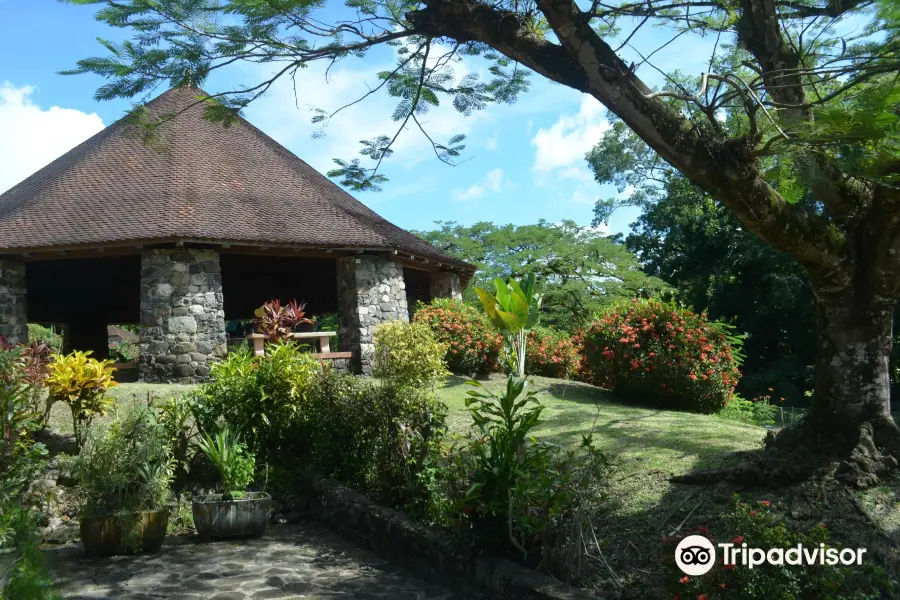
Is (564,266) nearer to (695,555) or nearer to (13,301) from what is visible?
(13,301)

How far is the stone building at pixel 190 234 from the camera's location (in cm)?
1377

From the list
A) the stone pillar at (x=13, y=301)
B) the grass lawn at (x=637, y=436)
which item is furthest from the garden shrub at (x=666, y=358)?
the stone pillar at (x=13, y=301)

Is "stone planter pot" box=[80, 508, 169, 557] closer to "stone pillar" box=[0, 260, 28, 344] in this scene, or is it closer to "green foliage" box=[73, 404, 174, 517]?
"green foliage" box=[73, 404, 174, 517]

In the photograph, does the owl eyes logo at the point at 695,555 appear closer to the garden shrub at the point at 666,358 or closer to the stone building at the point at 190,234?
the garden shrub at the point at 666,358

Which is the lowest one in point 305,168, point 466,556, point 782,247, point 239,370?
point 466,556

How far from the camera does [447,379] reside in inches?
551

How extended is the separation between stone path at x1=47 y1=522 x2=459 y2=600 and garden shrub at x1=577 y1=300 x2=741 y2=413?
6379mm

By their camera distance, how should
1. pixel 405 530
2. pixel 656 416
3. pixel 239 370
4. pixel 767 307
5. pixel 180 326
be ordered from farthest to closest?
pixel 767 307 → pixel 180 326 → pixel 656 416 → pixel 239 370 → pixel 405 530

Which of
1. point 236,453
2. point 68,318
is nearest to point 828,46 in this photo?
point 236,453

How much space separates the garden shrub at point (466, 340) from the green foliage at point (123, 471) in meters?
7.70

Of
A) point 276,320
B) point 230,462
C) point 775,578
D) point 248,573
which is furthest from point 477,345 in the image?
point 775,578

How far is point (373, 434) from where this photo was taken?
7469 millimetres

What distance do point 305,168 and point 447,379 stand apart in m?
7.68

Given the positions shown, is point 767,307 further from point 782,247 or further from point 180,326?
point 782,247
